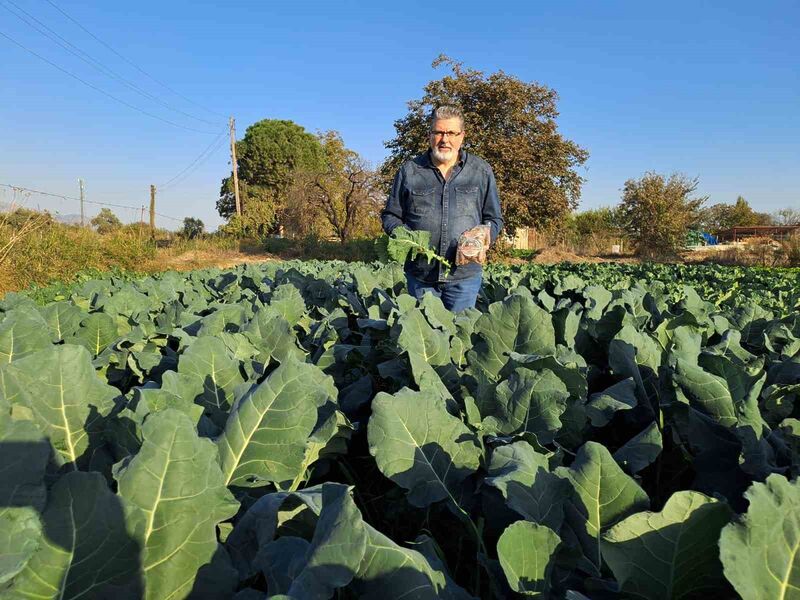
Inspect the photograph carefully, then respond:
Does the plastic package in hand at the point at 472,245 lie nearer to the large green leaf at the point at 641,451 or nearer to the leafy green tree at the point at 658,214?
the large green leaf at the point at 641,451

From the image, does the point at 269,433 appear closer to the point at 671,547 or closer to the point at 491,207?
the point at 671,547

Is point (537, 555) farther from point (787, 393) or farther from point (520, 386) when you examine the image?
point (787, 393)

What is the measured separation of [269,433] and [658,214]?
158ft

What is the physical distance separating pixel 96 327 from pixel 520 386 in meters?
2.06

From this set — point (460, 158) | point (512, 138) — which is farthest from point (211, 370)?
point (512, 138)

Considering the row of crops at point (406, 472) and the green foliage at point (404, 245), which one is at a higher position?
the green foliage at point (404, 245)

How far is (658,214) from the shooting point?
Answer: 143 ft

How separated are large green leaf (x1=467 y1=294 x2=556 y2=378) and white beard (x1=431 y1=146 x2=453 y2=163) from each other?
2513 mm

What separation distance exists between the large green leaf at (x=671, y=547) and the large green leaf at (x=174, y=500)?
671 millimetres

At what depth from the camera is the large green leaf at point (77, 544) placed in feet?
2.53

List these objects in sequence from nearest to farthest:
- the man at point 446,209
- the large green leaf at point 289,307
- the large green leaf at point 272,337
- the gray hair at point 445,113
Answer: the large green leaf at point 272,337
the large green leaf at point 289,307
the gray hair at point 445,113
the man at point 446,209

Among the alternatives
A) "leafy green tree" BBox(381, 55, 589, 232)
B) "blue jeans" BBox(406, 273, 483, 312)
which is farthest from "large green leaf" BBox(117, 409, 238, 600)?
"leafy green tree" BBox(381, 55, 589, 232)

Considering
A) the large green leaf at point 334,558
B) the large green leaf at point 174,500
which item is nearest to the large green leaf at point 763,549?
the large green leaf at point 334,558

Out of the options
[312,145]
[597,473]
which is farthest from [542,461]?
[312,145]
